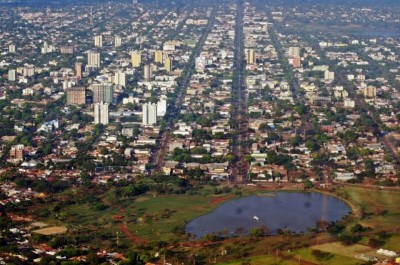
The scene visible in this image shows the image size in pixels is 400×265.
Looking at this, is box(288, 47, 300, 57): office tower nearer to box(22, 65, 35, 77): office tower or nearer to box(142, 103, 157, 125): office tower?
box(22, 65, 35, 77): office tower

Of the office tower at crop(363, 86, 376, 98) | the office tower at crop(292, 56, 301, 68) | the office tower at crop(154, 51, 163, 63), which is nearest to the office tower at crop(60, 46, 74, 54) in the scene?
the office tower at crop(154, 51, 163, 63)

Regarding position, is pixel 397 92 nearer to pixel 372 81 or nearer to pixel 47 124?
pixel 372 81

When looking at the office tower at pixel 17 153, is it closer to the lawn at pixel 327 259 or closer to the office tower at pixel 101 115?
the office tower at pixel 101 115

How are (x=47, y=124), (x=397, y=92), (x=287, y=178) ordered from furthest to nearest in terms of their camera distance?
(x=397, y=92) → (x=47, y=124) → (x=287, y=178)

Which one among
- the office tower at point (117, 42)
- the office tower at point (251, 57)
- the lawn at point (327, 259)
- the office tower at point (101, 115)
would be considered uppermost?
the office tower at point (117, 42)

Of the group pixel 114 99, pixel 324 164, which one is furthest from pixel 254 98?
pixel 324 164

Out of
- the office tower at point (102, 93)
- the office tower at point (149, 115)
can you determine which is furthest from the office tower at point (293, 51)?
the office tower at point (149, 115)
